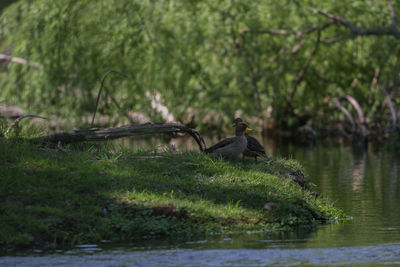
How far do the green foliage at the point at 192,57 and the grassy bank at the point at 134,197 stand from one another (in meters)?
8.37

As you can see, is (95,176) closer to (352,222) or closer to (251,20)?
(352,222)

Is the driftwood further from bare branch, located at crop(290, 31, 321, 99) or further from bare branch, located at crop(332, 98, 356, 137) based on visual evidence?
bare branch, located at crop(290, 31, 321, 99)

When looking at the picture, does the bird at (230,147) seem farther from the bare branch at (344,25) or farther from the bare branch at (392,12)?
the bare branch at (392,12)

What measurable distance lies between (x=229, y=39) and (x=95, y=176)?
15.8 metres

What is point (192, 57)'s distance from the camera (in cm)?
2431

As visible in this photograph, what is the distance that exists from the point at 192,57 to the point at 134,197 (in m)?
15.2

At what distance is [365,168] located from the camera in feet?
59.2

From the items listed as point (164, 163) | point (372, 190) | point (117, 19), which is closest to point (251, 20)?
point (117, 19)

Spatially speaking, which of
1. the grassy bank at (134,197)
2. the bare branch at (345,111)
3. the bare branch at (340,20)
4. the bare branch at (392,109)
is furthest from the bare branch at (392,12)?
the grassy bank at (134,197)

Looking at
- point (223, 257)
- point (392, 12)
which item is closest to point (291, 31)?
point (392, 12)

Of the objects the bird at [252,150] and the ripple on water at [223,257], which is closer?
the ripple on water at [223,257]

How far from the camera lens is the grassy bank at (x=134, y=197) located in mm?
8766

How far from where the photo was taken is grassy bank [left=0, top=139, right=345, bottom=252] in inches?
345

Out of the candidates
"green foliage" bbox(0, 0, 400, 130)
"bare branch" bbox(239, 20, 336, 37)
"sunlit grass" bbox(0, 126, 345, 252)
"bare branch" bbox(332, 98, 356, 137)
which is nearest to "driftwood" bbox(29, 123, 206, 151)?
"sunlit grass" bbox(0, 126, 345, 252)
